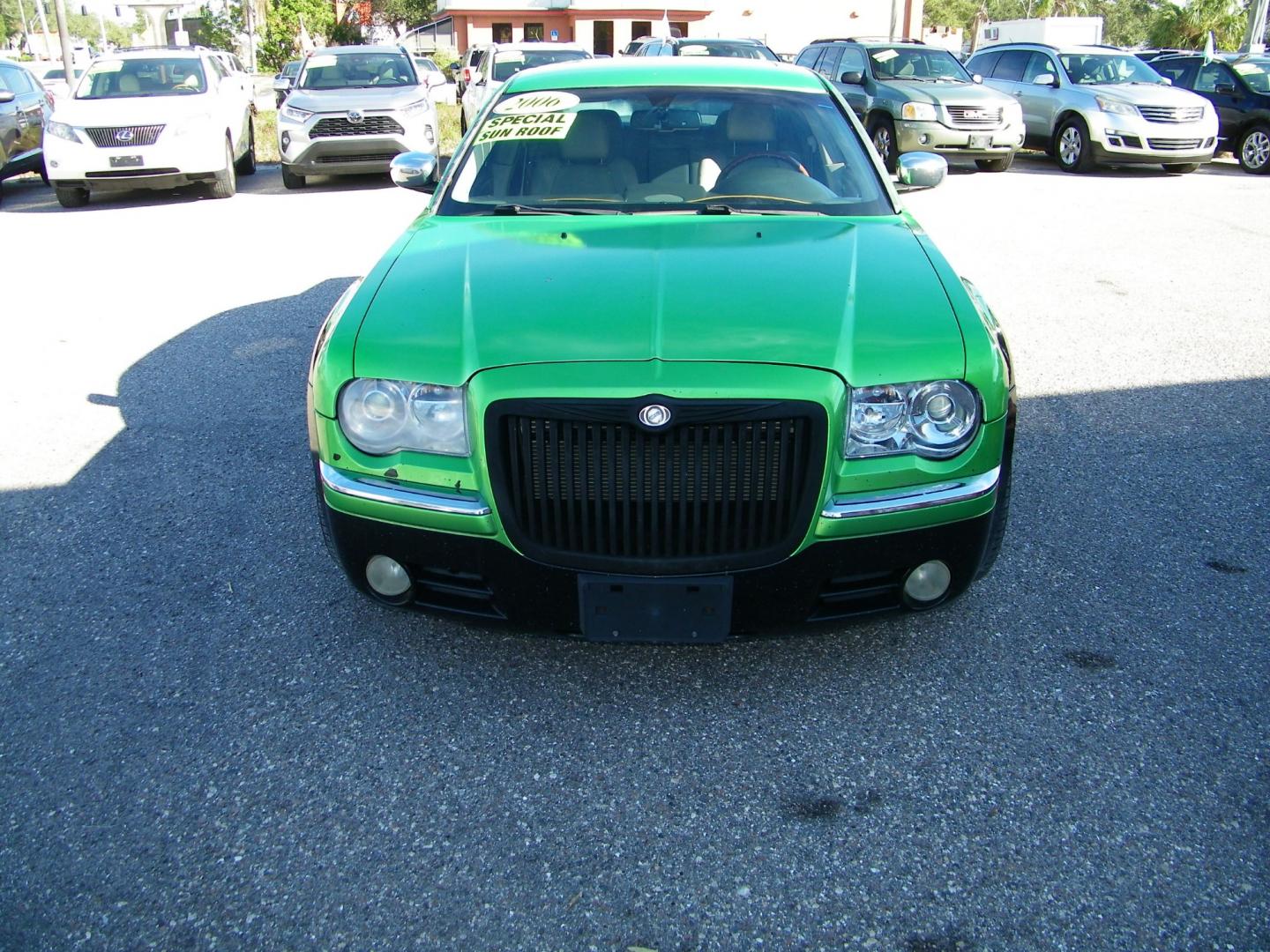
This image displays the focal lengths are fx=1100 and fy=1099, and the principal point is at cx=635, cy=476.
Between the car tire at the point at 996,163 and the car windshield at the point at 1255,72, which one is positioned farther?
the car windshield at the point at 1255,72

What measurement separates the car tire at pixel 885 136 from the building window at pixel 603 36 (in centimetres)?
4113

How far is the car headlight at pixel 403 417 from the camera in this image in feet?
9.50

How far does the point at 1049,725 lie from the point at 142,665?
2.67m

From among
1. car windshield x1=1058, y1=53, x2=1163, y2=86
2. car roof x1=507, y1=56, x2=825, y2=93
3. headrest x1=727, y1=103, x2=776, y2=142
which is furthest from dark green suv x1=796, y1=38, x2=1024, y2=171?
headrest x1=727, y1=103, x2=776, y2=142

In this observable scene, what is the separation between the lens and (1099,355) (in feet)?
21.5

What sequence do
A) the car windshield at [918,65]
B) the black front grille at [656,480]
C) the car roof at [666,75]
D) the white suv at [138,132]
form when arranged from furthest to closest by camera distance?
the car windshield at [918,65], the white suv at [138,132], the car roof at [666,75], the black front grille at [656,480]

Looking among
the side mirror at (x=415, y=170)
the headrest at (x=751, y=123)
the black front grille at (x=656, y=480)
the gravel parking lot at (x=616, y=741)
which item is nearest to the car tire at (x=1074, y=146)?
the gravel parking lot at (x=616, y=741)

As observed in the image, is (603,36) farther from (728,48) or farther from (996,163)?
(996,163)

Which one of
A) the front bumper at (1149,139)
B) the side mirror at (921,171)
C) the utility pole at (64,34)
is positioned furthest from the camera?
the utility pole at (64,34)

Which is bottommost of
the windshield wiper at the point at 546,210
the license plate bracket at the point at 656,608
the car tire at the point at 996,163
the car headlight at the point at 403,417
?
the car tire at the point at 996,163

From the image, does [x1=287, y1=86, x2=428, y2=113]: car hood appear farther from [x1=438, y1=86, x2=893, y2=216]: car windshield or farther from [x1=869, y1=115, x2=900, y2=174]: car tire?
[x1=438, y1=86, x2=893, y2=216]: car windshield

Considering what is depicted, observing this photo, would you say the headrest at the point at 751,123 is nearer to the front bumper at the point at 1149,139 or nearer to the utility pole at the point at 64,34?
the front bumper at the point at 1149,139

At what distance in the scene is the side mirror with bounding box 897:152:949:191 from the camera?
16.3 ft

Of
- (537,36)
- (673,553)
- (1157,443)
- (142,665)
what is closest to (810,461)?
(673,553)
